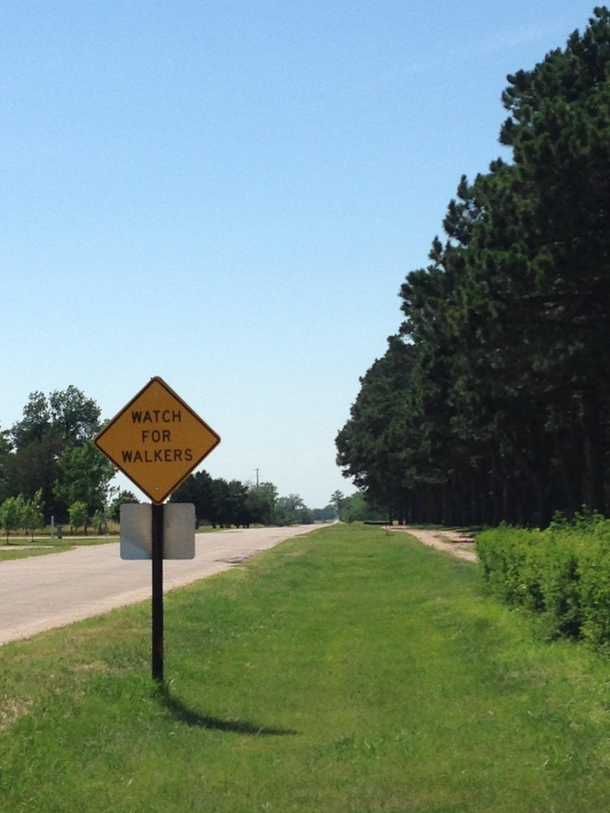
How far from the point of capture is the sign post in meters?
12.5

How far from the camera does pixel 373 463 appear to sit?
11981 centimetres

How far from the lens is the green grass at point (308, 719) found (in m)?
8.09

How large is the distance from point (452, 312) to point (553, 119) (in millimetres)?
7314

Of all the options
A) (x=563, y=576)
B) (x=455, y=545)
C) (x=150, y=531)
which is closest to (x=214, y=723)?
(x=150, y=531)

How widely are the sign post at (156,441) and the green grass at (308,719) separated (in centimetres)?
187

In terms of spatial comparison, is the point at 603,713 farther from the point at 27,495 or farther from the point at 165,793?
the point at 27,495

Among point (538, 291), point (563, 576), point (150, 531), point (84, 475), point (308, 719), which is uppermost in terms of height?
point (84, 475)

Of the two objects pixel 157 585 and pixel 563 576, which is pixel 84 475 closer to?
pixel 563 576

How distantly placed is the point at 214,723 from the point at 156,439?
3.02 metres

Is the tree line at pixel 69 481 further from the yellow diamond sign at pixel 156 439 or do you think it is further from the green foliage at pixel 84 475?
the yellow diamond sign at pixel 156 439

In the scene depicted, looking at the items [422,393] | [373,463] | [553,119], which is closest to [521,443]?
[422,393]

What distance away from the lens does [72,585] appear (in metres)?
32.3

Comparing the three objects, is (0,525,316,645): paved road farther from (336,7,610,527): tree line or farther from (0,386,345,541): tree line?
(0,386,345,541): tree line

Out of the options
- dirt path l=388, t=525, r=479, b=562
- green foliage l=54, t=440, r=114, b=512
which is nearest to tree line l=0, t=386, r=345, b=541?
green foliage l=54, t=440, r=114, b=512
